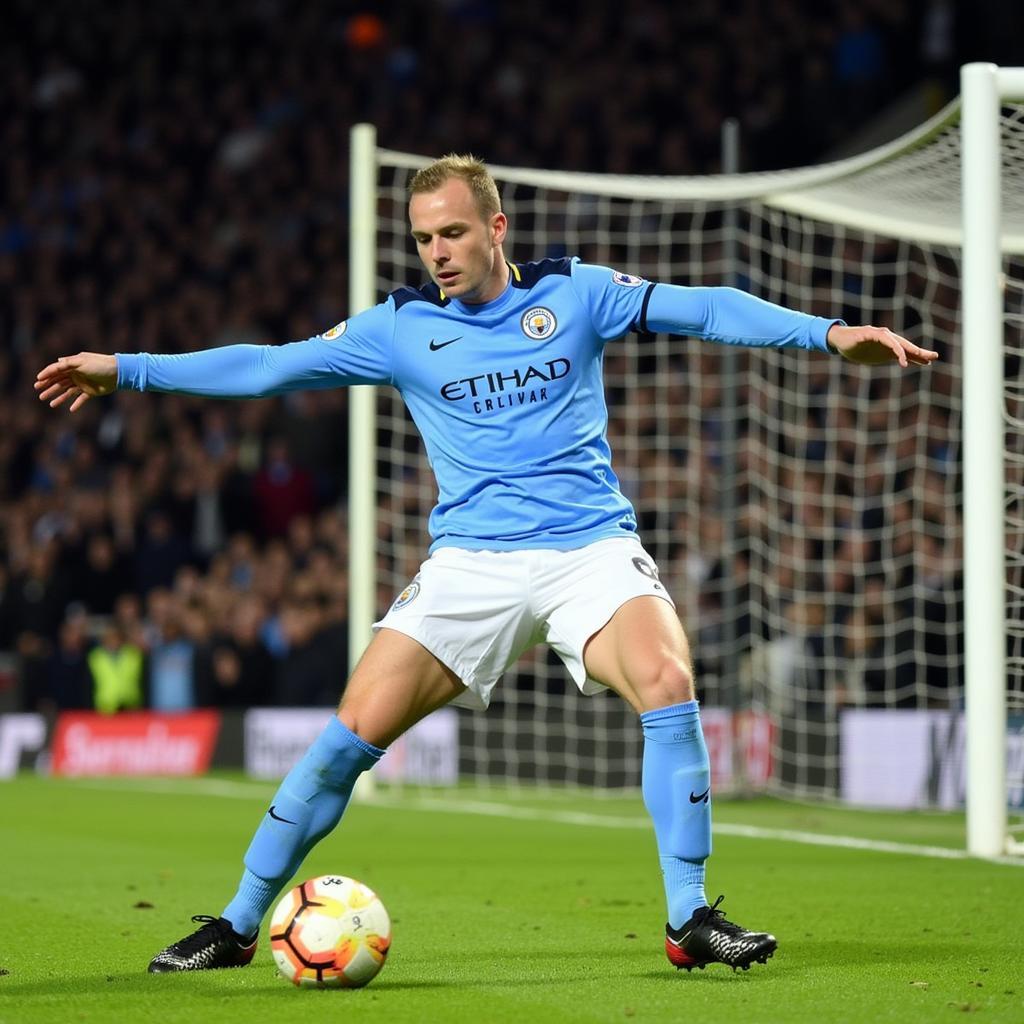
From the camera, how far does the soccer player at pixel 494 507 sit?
5.07 meters

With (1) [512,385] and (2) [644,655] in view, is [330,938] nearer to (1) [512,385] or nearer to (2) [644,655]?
(2) [644,655]

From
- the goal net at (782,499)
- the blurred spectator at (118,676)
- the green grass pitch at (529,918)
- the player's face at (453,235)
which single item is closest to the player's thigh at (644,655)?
the green grass pitch at (529,918)

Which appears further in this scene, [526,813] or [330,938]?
[526,813]

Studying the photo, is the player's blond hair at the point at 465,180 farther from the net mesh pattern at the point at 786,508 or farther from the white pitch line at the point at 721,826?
the net mesh pattern at the point at 786,508

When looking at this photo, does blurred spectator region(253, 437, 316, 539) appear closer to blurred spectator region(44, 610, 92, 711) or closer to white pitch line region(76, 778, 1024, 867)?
blurred spectator region(44, 610, 92, 711)

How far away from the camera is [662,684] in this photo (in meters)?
5.01

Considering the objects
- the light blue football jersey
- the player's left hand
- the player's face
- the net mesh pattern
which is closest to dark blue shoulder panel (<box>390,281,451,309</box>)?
the light blue football jersey

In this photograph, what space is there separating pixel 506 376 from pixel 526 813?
252 inches

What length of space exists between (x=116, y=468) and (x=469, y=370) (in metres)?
14.3

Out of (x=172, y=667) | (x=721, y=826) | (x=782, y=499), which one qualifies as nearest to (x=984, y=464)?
(x=721, y=826)

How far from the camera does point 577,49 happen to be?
20.5m

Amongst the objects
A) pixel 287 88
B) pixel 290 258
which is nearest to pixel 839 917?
pixel 290 258

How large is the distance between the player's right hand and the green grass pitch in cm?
150

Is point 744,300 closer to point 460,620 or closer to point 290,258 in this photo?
point 460,620
